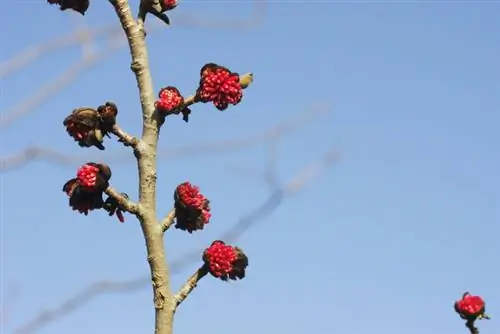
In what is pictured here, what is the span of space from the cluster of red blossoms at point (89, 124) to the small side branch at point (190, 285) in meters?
0.67

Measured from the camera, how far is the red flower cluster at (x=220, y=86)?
3.45m

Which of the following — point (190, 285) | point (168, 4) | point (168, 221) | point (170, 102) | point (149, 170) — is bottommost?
point (190, 285)

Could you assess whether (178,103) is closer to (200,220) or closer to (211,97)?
(211,97)

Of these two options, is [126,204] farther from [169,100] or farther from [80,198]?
[169,100]

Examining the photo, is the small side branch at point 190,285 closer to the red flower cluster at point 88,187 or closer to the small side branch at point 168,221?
the small side branch at point 168,221

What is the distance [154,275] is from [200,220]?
1.65 feet

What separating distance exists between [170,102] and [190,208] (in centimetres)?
46

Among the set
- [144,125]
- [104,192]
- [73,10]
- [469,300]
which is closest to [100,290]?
[104,192]

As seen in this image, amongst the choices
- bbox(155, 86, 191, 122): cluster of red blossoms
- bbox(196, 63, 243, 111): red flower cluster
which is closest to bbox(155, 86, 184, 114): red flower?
bbox(155, 86, 191, 122): cluster of red blossoms

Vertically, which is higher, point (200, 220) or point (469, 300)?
point (200, 220)

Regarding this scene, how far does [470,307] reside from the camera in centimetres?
327

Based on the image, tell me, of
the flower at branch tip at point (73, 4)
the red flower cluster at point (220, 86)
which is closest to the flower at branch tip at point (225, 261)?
the red flower cluster at point (220, 86)

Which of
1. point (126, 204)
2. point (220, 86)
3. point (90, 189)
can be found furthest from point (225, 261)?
point (220, 86)

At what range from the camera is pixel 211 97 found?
3469 millimetres
